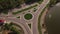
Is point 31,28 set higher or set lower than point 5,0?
lower

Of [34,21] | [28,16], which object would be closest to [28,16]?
[28,16]

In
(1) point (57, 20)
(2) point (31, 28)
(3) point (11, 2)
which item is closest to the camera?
(1) point (57, 20)

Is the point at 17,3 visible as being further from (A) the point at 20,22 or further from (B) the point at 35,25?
(B) the point at 35,25

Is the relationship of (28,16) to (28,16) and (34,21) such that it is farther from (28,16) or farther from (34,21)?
(34,21)

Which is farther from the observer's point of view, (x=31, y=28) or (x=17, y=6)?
(x=17, y=6)

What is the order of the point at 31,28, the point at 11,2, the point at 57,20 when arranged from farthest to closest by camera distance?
the point at 11,2 → the point at 31,28 → the point at 57,20

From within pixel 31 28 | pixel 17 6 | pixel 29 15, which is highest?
pixel 17 6

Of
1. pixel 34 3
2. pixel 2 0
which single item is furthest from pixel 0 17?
pixel 34 3

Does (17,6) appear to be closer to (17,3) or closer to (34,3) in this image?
(17,3)

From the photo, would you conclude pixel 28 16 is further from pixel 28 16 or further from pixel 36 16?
pixel 36 16

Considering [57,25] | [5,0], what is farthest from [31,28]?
[57,25]
